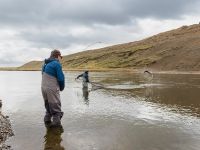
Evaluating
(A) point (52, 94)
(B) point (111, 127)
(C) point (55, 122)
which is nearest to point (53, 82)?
(A) point (52, 94)

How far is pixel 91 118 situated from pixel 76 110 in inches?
101

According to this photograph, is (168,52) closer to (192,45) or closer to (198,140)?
(192,45)

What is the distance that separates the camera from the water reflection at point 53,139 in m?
10.4

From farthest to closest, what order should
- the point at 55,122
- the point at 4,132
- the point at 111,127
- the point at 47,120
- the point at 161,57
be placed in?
the point at 161,57 → the point at 47,120 → the point at 111,127 → the point at 55,122 → the point at 4,132

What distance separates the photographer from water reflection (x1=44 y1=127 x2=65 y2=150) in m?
10.4

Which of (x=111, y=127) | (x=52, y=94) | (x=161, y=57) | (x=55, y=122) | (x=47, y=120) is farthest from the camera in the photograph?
(x=161, y=57)

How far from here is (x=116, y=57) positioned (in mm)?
149250

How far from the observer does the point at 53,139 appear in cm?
1130

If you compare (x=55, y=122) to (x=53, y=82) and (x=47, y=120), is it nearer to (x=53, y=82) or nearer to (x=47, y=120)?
(x=47, y=120)

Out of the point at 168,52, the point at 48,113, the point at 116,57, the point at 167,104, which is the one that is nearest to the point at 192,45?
the point at 168,52

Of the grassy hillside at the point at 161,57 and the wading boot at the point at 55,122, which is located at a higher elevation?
the grassy hillside at the point at 161,57

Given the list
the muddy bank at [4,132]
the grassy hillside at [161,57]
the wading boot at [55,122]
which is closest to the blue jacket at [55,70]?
the wading boot at [55,122]

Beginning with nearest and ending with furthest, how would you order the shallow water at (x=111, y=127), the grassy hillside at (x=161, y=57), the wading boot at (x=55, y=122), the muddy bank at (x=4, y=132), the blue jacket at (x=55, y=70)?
the muddy bank at (x=4, y=132) → the shallow water at (x=111, y=127) → the blue jacket at (x=55, y=70) → the wading boot at (x=55, y=122) → the grassy hillside at (x=161, y=57)

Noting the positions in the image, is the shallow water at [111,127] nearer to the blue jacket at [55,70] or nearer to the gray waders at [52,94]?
the gray waders at [52,94]
